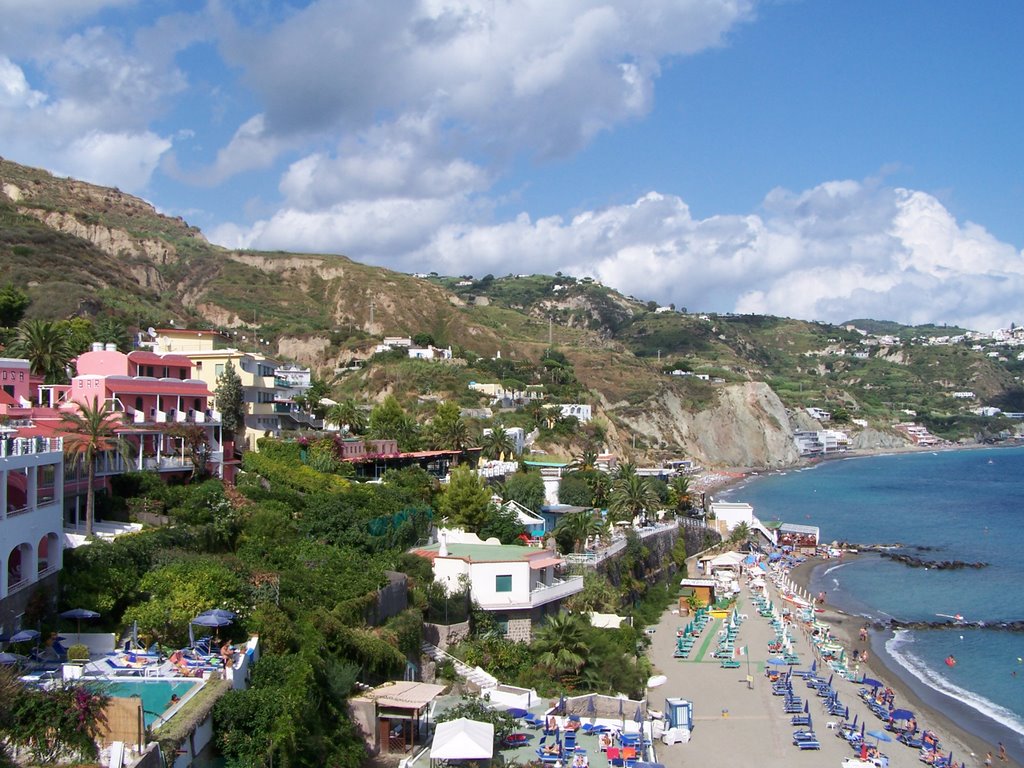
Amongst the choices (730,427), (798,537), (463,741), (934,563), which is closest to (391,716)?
(463,741)

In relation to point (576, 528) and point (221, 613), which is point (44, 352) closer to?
point (221, 613)

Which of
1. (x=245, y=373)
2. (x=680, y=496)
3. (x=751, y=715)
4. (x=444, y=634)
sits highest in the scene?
(x=245, y=373)

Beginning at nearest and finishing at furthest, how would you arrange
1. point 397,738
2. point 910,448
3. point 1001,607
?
1. point 397,738
2. point 1001,607
3. point 910,448

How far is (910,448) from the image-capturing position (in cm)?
18425

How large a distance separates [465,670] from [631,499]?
26190 mm

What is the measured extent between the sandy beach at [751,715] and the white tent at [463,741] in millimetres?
7846

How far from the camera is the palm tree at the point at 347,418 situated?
4962 centimetres

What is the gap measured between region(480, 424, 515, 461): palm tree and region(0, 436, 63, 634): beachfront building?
3520cm

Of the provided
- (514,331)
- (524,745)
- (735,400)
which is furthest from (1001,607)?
(514,331)

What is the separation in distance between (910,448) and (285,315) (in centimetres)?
12317

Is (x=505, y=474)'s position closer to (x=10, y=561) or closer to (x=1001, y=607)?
(x=1001, y=607)

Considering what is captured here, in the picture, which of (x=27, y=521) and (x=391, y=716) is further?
(x=391, y=716)

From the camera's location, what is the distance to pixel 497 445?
181 feet

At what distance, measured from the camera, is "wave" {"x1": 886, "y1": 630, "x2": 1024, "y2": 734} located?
108 feet
